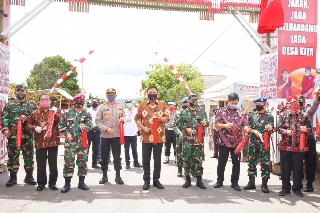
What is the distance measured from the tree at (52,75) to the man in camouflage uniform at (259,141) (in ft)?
136

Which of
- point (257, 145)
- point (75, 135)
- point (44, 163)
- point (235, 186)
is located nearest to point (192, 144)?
point (235, 186)

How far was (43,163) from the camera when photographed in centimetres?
597

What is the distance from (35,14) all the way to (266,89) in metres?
6.15

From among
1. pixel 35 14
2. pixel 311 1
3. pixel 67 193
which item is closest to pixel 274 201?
pixel 67 193

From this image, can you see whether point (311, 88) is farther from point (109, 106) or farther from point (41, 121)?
point (41, 121)

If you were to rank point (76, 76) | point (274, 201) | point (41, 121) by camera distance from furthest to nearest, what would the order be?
point (76, 76), point (41, 121), point (274, 201)

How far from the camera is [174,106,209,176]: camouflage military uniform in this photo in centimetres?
631

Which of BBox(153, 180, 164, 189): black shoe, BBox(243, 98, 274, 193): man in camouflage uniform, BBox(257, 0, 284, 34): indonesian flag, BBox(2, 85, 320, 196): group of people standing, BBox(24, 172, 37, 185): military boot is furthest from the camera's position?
BBox(257, 0, 284, 34): indonesian flag

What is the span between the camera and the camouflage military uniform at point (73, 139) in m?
5.92

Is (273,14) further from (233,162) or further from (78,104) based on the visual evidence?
(78,104)

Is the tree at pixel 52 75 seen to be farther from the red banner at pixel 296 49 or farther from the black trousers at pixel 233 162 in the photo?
the black trousers at pixel 233 162

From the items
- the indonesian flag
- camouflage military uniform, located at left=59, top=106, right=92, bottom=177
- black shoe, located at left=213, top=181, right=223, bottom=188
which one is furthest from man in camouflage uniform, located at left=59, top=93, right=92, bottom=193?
the indonesian flag

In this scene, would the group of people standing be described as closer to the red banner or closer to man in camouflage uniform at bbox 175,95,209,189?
man in camouflage uniform at bbox 175,95,209,189

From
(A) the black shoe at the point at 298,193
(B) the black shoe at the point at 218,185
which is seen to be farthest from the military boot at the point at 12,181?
(A) the black shoe at the point at 298,193
